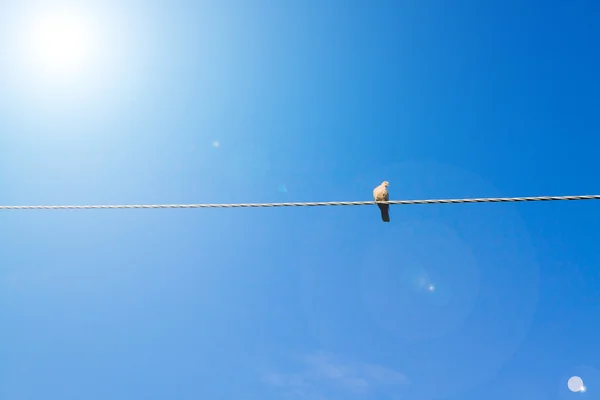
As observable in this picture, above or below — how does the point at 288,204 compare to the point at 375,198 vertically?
below

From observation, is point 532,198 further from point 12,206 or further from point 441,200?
point 12,206

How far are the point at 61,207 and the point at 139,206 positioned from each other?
1238 millimetres

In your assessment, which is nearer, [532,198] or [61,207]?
[532,198]

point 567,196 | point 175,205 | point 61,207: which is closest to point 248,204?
point 175,205

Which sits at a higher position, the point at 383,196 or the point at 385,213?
the point at 383,196

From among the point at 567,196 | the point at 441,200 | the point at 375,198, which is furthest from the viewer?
the point at 375,198

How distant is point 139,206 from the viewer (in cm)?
565

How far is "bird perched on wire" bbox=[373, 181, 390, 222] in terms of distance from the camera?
8828 mm

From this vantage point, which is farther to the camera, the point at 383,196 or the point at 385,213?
the point at 383,196

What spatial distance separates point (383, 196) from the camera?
9.62 meters

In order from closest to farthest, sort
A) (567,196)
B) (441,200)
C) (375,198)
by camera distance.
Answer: (567,196) < (441,200) < (375,198)

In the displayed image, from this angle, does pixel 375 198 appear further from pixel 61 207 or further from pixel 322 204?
pixel 61 207

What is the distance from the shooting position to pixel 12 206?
230 inches

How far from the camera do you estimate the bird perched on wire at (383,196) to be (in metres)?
8.83
